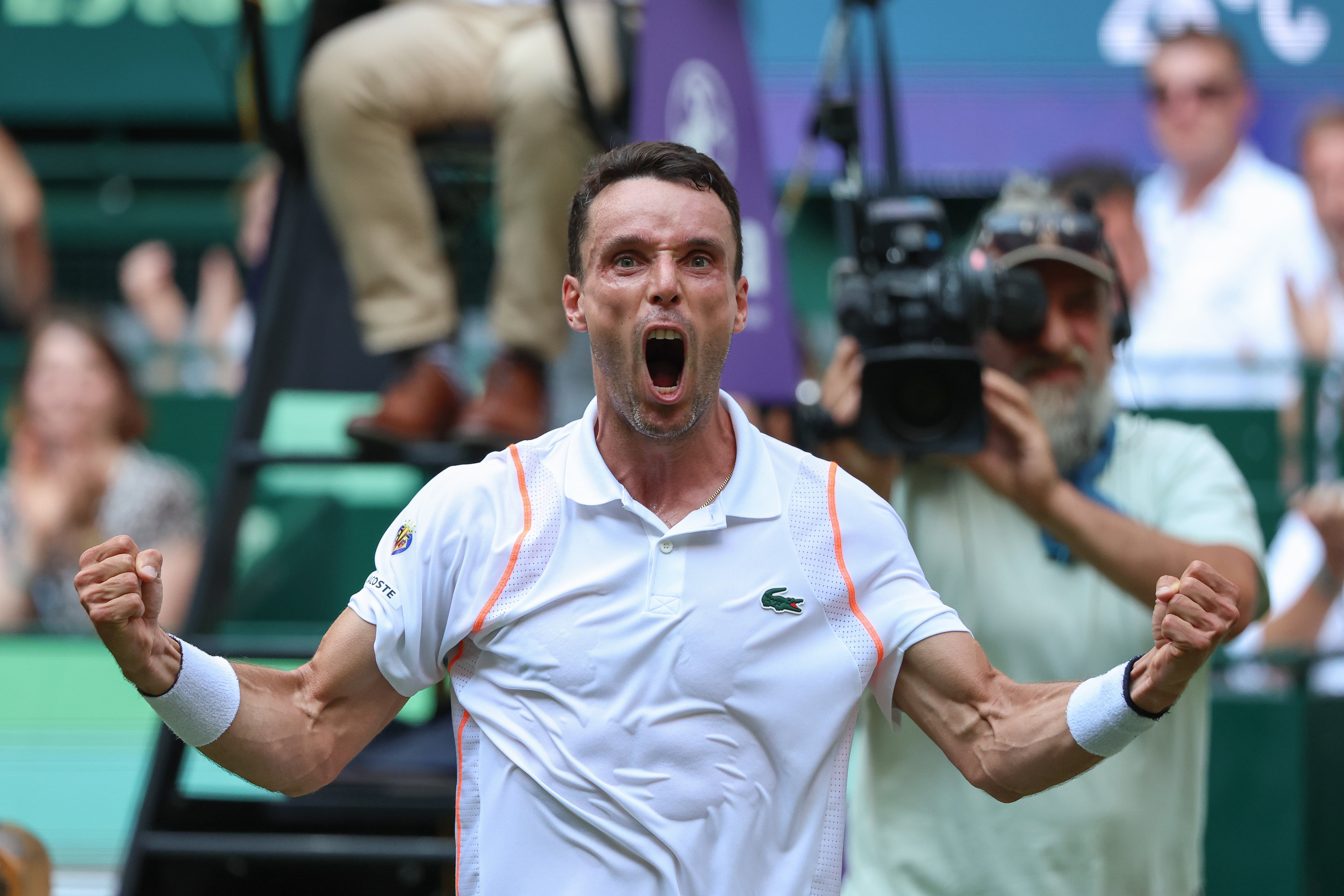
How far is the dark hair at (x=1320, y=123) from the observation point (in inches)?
286

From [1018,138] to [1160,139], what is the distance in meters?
0.86

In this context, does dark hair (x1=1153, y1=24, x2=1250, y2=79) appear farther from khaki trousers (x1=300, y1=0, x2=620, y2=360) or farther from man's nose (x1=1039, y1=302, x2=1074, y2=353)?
man's nose (x1=1039, y1=302, x2=1074, y2=353)

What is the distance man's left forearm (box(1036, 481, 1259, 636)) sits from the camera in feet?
8.38

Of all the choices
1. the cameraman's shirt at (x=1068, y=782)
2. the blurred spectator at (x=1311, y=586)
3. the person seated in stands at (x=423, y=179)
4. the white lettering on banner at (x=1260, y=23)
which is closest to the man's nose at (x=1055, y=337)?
the cameraman's shirt at (x=1068, y=782)

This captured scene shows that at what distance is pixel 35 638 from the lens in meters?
5.34

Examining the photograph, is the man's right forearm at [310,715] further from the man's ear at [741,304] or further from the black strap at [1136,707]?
the black strap at [1136,707]

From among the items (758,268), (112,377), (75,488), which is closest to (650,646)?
(758,268)

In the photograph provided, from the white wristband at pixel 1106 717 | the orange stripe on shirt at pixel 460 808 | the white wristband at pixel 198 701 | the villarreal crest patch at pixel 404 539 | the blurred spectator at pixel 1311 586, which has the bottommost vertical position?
the blurred spectator at pixel 1311 586

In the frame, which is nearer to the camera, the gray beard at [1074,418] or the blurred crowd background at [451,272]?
the gray beard at [1074,418]

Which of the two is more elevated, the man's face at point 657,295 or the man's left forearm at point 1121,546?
the man's face at point 657,295

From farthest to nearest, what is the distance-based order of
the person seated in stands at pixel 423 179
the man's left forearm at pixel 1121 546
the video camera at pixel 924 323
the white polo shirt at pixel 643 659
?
the person seated in stands at pixel 423 179
the video camera at pixel 924 323
the man's left forearm at pixel 1121 546
the white polo shirt at pixel 643 659

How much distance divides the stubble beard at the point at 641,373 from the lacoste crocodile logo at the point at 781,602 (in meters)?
0.26

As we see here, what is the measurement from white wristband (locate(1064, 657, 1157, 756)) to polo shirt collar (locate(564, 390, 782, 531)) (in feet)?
1.55

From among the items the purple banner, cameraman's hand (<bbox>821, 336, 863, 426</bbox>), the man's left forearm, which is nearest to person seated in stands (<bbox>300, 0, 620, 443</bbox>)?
the purple banner
